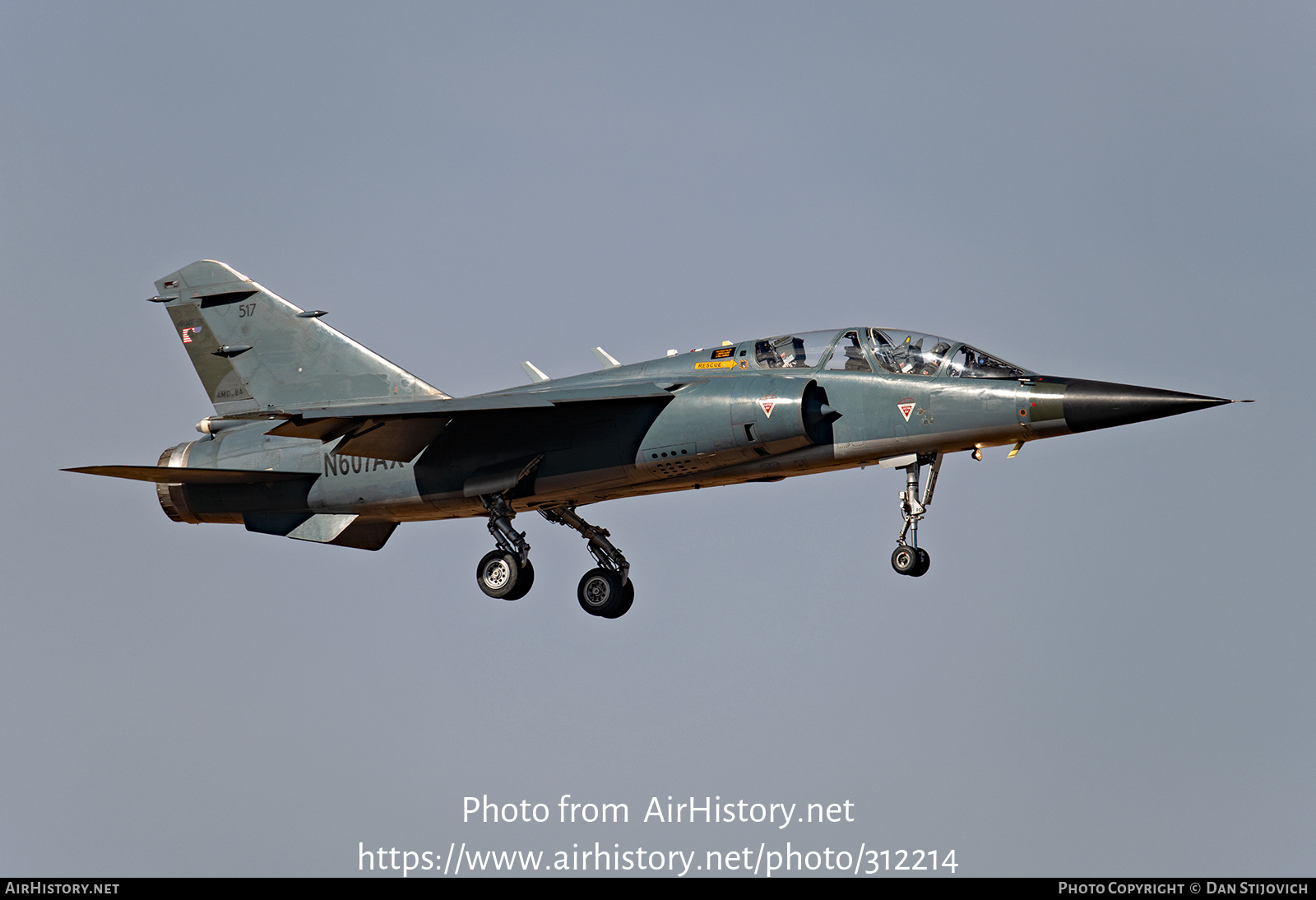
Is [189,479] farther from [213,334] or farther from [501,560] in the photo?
[501,560]

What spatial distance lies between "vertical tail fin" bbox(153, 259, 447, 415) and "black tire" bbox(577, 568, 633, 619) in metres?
3.77

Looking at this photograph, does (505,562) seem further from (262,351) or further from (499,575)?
(262,351)

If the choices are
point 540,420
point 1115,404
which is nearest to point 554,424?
point 540,420

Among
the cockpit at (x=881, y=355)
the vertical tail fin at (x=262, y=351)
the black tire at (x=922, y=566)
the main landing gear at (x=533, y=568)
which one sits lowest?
the black tire at (x=922, y=566)

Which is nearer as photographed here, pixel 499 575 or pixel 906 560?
pixel 906 560

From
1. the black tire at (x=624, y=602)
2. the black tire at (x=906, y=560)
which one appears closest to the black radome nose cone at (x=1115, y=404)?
the black tire at (x=906, y=560)

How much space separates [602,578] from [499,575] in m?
1.96

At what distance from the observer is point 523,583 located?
72.6ft

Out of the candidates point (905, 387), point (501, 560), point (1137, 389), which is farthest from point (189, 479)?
point (1137, 389)

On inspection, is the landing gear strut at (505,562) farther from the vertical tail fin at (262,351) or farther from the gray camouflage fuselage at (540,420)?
the vertical tail fin at (262,351)

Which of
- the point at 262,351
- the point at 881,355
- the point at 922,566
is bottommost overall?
the point at 922,566

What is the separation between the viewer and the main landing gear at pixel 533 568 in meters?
22.1


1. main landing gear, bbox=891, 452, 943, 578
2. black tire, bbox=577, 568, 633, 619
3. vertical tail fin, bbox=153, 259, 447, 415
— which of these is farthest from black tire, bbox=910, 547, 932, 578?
vertical tail fin, bbox=153, 259, 447, 415
